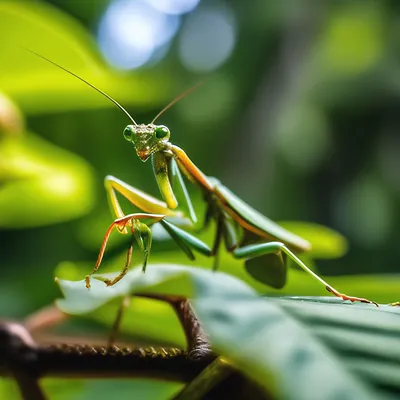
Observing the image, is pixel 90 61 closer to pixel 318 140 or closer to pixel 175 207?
pixel 175 207

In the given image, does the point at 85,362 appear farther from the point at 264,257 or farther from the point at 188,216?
the point at 188,216

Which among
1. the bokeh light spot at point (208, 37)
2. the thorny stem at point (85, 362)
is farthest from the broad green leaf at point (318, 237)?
the bokeh light spot at point (208, 37)

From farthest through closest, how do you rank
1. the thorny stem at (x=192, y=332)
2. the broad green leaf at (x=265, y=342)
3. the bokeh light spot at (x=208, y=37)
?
the bokeh light spot at (x=208, y=37) → the thorny stem at (x=192, y=332) → the broad green leaf at (x=265, y=342)


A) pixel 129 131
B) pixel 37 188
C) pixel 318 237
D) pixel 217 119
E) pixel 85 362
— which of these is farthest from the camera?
pixel 217 119

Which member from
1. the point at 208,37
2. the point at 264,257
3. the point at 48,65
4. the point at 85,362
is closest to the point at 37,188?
the point at 48,65

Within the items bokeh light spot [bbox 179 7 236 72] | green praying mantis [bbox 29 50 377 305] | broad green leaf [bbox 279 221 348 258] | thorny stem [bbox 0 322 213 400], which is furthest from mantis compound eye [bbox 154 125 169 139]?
bokeh light spot [bbox 179 7 236 72]

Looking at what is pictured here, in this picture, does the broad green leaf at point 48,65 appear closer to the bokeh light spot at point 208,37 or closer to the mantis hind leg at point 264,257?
the mantis hind leg at point 264,257
